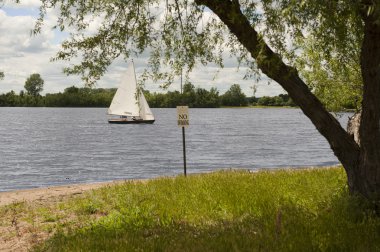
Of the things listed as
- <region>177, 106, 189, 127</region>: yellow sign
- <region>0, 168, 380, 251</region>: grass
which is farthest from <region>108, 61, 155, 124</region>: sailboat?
<region>0, 168, 380, 251</region>: grass

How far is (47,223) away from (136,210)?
7.35 feet

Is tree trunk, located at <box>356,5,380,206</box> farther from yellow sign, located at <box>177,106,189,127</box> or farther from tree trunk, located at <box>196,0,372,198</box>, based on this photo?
yellow sign, located at <box>177,106,189,127</box>

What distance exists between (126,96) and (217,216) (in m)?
74.3

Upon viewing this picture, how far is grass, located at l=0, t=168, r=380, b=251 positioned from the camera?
8867mm

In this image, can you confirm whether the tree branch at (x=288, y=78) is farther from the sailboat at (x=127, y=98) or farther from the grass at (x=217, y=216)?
the sailboat at (x=127, y=98)

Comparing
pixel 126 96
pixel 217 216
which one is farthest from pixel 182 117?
pixel 126 96

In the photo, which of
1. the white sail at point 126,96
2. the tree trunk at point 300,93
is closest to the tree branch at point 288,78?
the tree trunk at point 300,93

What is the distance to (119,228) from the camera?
10930mm

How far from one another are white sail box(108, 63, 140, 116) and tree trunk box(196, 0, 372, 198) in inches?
2704

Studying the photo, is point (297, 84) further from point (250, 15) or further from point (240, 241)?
point (240, 241)

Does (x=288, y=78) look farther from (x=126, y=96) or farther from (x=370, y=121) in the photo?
(x=126, y=96)

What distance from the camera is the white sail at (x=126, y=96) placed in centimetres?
8195

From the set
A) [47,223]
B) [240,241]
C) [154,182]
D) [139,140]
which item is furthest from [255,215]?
[139,140]

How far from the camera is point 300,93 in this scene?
10.7 metres
